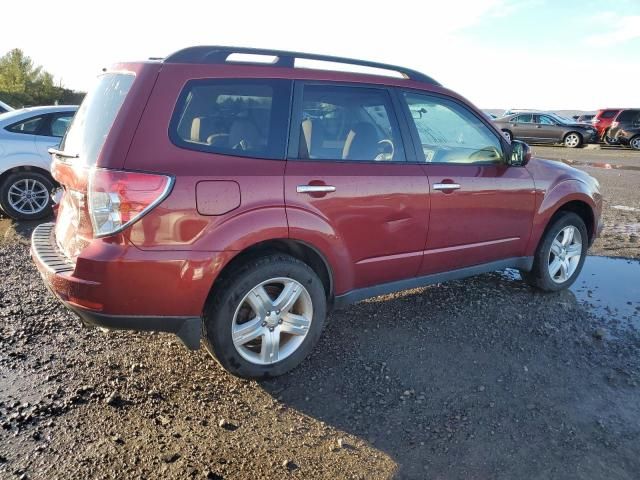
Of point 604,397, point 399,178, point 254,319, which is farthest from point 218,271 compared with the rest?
point 604,397

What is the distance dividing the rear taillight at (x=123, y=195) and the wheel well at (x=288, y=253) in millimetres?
586

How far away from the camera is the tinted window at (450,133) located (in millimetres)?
3930

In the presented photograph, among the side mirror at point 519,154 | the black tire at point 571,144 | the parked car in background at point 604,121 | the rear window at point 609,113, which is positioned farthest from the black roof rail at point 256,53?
the rear window at point 609,113

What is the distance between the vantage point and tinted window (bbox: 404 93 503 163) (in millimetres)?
3930

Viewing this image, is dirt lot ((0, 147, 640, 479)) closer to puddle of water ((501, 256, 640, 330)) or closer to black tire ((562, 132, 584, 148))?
puddle of water ((501, 256, 640, 330))

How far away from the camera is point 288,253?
11.1 ft

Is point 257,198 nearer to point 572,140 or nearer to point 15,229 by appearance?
point 15,229

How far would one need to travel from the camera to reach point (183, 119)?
9.53 ft

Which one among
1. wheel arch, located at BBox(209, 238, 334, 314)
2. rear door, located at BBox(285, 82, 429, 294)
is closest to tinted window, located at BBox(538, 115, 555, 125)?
rear door, located at BBox(285, 82, 429, 294)

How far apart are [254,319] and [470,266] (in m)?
2.01

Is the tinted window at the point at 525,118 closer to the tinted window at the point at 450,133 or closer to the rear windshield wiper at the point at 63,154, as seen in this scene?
the tinted window at the point at 450,133

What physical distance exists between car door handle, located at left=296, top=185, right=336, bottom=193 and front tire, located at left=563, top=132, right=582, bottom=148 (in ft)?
80.2

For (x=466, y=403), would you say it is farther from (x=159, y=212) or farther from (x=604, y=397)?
(x=159, y=212)

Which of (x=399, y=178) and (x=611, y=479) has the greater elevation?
(x=399, y=178)
